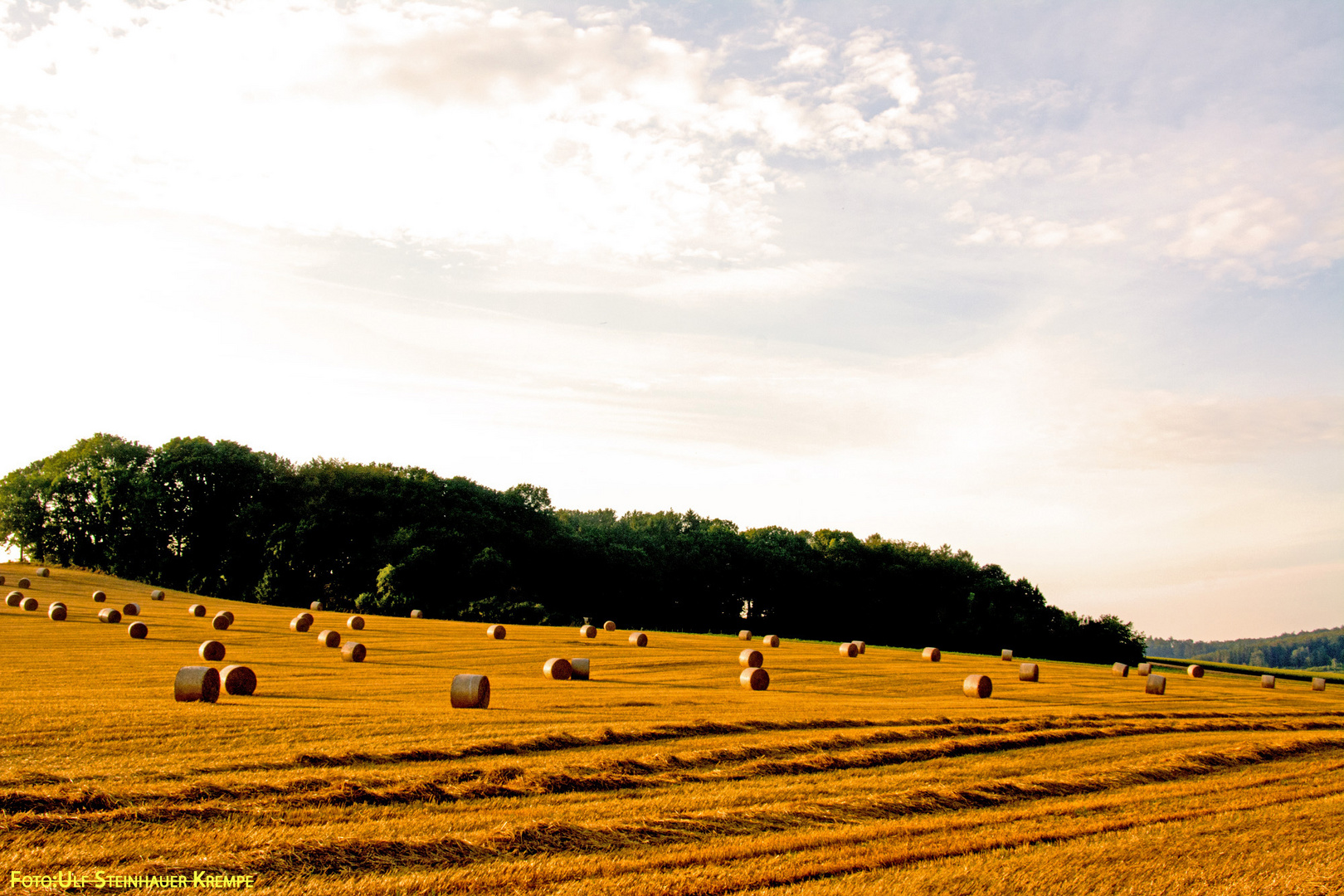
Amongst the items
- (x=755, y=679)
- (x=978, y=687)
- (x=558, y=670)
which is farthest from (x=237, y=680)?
(x=978, y=687)

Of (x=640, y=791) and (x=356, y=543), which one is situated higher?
(x=356, y=543)

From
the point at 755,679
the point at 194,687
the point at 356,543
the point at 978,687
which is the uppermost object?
the point at 356,543

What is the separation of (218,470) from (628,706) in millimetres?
65498

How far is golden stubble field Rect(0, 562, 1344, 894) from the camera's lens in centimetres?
943

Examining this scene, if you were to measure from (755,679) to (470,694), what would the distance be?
434 inches

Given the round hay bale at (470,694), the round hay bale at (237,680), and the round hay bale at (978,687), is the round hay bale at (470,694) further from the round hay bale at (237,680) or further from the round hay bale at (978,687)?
the round hay bale at (978,687)

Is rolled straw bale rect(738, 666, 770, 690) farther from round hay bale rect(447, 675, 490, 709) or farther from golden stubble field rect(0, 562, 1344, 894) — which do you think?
round hay bale rect(447, 675, 490, 709)

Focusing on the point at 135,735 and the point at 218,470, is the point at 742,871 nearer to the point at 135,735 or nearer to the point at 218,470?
the point at 135,735

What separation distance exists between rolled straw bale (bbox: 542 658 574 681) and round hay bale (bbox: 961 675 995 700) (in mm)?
12932

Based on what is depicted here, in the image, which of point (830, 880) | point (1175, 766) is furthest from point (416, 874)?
point (1175, 766)

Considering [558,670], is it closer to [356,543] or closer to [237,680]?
[237,680]

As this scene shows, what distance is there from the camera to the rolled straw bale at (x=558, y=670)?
88.8 ft

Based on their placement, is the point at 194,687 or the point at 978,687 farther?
the point at 978,687

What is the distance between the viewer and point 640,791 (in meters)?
12.7
